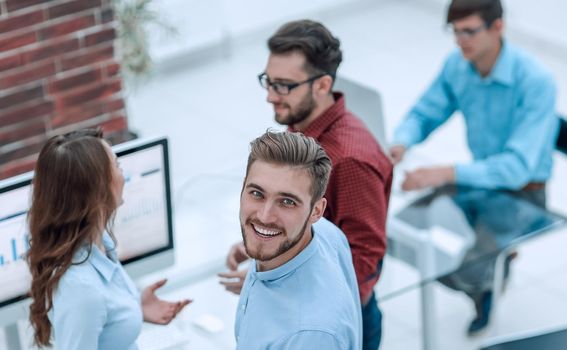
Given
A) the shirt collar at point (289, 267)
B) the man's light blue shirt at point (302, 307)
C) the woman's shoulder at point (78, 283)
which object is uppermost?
the shirt collar at point (289, 267)

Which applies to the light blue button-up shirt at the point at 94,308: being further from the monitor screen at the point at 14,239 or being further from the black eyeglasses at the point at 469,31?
the black eyeglasses at the point at 469,31

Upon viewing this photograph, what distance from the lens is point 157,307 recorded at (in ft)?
9.74

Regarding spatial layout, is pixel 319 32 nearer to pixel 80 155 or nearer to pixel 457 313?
pixel 80 155

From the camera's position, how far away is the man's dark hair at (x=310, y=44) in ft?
10.1

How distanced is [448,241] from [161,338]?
1057mm

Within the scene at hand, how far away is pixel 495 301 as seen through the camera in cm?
383

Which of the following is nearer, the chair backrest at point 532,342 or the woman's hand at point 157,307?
the woman's hand at point 157,307

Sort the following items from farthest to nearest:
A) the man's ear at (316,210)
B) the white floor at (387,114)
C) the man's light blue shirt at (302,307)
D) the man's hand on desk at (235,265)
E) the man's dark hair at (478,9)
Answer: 1. the white floor at (387,114)
2. the man's dark hair at (478,9)
3. the man's hand on desk at (235,265)
4. the man's ear at (316,210)
5. the man's light blue shirt at (302,307)

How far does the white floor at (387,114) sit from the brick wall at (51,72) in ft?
2.11

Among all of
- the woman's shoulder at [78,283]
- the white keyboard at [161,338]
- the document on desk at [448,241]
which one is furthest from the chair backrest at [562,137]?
the woman's shoulder at [78,283]

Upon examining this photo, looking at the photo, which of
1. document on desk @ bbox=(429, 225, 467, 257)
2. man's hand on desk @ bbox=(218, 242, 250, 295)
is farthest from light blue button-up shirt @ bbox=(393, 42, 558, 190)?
man's hand on desk @ bbox=(218, 242, 250, 295)

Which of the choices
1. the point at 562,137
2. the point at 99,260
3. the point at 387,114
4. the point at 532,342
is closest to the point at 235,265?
A: the point at 99,260

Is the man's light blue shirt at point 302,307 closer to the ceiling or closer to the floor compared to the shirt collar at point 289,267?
closer to the floor

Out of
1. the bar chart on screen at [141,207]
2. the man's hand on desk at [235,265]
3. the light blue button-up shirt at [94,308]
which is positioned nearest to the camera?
the light blue button-up shirt at [94,308]
